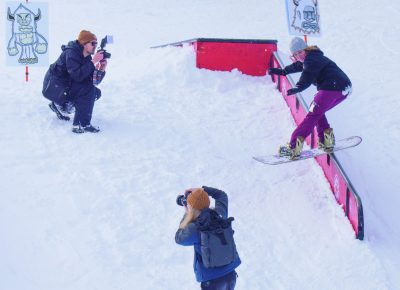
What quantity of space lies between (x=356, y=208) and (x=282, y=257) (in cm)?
85

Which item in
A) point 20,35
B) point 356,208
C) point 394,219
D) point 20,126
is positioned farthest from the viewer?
point 20,35

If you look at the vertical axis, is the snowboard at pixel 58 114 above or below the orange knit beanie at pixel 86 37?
below

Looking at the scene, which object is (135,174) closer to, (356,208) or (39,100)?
(356,208)

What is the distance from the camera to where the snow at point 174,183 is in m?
4.39

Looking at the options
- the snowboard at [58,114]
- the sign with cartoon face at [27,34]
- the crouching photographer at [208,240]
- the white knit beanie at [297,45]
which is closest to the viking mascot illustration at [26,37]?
the sign with cartoon face at [27,34]

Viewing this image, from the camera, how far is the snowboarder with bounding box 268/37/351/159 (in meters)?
5.73

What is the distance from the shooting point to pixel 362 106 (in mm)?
8305

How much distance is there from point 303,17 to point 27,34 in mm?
4968

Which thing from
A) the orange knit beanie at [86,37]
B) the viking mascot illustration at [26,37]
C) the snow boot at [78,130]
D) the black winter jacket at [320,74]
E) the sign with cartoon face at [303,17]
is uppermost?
the sign with cartoon face at [303,17]

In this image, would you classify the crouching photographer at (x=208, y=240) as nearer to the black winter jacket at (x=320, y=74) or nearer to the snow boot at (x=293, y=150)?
the snow boot at (x=293, y=150)

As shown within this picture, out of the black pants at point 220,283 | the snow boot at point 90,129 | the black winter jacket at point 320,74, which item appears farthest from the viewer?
the snow boot at point 90,129

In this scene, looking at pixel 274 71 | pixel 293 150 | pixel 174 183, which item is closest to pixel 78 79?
pixel 174 183

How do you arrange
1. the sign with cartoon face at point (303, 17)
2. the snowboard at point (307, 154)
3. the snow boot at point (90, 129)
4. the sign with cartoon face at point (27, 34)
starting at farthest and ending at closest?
the sign with cartoon face at point (303, 17) → the sign with cartoon face at point (27, 34) → the snow boot at point (90, 129) → the snowboard at point (307, 154)

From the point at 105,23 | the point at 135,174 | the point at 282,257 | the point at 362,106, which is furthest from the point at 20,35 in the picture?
the point at 105,23
